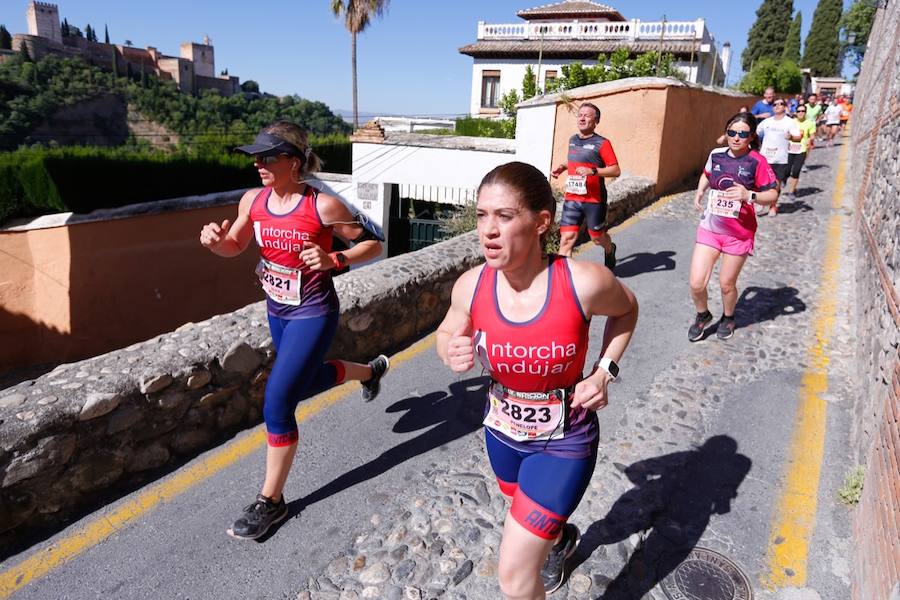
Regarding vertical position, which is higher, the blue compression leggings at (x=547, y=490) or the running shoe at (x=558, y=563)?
the blue compression leggings at (x=547, y=490)

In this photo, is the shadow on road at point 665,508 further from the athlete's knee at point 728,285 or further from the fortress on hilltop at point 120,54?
the fortress on hilltop at point 120,54

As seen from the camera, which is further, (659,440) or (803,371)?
(803,371)

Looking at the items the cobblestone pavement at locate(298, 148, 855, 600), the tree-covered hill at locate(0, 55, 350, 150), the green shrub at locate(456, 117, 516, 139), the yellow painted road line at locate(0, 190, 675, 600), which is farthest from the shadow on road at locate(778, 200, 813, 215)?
the tree-covered hill at locate(0, 55, 350, 150)

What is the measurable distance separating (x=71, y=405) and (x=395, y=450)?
1.83 meters

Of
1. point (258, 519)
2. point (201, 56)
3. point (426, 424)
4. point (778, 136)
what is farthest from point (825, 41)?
point (201, 56)

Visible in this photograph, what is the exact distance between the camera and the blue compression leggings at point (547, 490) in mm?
2174

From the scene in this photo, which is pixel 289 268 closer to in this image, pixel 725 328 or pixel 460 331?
pixel 460 331

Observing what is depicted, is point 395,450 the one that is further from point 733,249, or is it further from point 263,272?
point 733,249

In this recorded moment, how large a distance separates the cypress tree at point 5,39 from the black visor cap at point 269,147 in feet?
263

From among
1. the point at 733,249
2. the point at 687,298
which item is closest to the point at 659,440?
the point at 733,249

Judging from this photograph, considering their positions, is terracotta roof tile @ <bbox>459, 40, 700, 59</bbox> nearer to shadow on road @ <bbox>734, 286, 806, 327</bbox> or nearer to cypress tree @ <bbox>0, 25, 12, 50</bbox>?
shadow on road @ <bbox>734, 286, 806, 327</bbox>

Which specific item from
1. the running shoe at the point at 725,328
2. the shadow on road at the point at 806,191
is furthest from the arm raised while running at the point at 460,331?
the shadow on road at the point at 806,191

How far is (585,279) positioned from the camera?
7.18ft

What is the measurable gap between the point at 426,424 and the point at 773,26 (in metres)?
63.1
